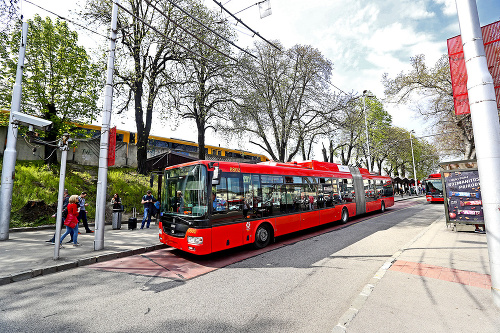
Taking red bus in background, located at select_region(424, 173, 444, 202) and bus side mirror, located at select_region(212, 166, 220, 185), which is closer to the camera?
bus side mirror, located at select_region(212, 166, 220, 185)

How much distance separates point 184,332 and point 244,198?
14.1ft

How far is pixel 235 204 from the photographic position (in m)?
6.87

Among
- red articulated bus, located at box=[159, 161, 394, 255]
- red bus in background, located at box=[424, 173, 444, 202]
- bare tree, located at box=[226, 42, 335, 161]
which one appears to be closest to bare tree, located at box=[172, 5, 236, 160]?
bare tree, located at box=[226, 42, 335, 161]

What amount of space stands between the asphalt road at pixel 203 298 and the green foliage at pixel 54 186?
298 inches

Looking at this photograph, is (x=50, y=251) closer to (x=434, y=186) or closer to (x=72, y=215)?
(x=72, y=215)

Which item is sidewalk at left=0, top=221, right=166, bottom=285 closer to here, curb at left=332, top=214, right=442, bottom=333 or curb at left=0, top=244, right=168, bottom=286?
curb at left=0, top=244, right=168, bottom=286

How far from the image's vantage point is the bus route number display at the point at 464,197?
8820mm

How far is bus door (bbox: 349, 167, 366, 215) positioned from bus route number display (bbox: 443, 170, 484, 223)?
467 centimetres

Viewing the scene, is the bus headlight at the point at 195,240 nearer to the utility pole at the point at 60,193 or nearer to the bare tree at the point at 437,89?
the utility pole at the point at 60,193

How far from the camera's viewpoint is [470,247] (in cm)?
678

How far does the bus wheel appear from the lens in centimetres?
750

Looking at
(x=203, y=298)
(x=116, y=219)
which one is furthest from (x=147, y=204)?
(x=203, y=298)

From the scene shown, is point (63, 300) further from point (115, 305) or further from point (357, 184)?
point (357, 184)

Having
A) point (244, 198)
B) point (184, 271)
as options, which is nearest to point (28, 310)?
point (184, 271)
